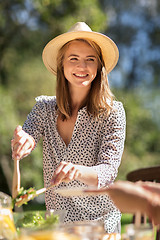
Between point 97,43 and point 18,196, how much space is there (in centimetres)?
120

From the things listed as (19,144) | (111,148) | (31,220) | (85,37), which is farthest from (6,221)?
(85,37)

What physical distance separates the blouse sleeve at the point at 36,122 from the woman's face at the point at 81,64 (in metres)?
0.27

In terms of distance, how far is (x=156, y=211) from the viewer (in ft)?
2.83

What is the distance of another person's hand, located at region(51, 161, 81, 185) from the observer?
4.56ft

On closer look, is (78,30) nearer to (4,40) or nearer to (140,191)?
(140,191)

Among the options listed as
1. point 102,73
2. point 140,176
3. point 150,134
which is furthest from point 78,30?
point 150,134

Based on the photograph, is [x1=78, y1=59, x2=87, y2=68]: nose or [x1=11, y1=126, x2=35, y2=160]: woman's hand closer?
[x1=11, y1=126, x2=35, y2=160]: woman's hand

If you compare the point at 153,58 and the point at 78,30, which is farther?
the point at 153,58

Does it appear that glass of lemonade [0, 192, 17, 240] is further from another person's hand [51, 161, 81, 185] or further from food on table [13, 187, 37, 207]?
another person's hand [51, 161, 81, 185]

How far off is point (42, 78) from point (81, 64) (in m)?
6.48

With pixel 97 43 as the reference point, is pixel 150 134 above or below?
above

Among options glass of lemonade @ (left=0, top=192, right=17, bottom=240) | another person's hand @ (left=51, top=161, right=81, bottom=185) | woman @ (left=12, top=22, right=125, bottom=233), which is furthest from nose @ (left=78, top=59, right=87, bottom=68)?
glass of lemonade @ (left=0, top=192, right=17, bottom=240)

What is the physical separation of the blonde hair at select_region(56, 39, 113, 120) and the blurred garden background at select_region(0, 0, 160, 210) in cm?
308

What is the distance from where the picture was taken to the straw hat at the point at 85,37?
7.03 ft
